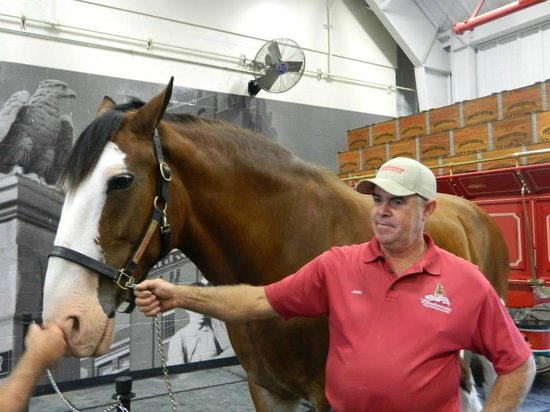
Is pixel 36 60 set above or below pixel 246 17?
below

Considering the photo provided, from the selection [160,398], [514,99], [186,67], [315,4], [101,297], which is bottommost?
[160,398]

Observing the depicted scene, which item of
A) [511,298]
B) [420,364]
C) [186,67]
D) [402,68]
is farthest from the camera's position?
[402,68]

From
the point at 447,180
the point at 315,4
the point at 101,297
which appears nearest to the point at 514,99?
the point at 447,180

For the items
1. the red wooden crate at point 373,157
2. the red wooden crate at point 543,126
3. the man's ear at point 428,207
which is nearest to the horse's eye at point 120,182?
the man's ear at point 428,207

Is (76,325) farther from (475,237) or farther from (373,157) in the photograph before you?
(373,157)

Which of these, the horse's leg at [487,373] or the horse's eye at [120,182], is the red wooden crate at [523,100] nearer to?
the horse's leg at [487,373]

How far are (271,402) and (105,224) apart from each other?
1.27 meters

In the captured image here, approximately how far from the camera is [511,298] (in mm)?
3920

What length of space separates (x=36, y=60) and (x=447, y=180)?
4.51 m

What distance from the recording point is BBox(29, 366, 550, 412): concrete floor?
4098 mm

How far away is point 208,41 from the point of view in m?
5.88

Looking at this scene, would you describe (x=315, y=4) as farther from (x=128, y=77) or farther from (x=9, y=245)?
(x=9, y=245)

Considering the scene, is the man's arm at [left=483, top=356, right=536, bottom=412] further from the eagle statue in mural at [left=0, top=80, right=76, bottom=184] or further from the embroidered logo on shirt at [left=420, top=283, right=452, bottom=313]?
the eagle statue in mural at [left=0, top=80, right=76, bottom=184]

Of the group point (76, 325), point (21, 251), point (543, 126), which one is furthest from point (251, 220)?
point (543, 126)
